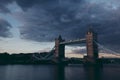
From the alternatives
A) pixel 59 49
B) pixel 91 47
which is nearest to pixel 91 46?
pixel 91 47

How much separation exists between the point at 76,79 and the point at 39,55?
139 meters

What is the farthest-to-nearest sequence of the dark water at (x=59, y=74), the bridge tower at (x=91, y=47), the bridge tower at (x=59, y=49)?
the bridge tower at (x=59, y=49)
the bridge tower at (x=91, y=47)
the dark water at (x=59, y=74)

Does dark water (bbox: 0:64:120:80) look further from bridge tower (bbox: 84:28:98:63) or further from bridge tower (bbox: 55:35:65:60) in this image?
bridge tower (bbox: 55:35:65:60)

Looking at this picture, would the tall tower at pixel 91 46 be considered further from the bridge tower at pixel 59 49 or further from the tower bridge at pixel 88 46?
A: the bridge tower at pixel 59 49

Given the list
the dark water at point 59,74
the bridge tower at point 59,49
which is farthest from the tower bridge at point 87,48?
the dark water at point 59,74

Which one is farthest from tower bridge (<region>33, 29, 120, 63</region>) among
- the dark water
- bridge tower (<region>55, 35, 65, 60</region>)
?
the dark water

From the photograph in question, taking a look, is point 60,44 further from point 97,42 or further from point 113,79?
point 113,79

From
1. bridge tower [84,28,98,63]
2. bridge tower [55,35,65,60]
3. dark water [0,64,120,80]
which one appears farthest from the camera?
bridge tower [55,35,65,60]

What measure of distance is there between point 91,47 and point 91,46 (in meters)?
0.86

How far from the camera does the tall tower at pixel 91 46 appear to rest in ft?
430

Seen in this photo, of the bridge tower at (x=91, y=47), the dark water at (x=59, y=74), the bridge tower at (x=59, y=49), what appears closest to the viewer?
the dark water at (x=59, y=74)

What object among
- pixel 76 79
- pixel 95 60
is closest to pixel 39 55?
pixel 95 60

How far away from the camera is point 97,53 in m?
137

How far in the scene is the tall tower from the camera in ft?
430
